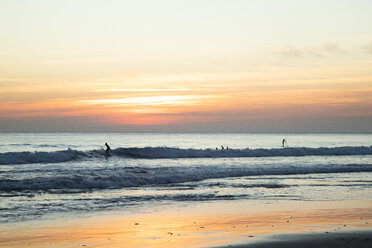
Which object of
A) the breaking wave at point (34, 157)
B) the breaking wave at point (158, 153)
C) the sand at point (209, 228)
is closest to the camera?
the sand at point (209, 228)

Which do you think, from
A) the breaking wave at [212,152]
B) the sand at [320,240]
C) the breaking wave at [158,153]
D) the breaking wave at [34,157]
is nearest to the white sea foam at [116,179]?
the sand at [320,240]

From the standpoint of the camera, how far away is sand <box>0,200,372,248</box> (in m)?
9.63

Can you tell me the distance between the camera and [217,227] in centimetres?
1130

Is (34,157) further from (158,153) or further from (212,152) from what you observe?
(212,152)

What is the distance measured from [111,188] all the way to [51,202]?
15.1 feet

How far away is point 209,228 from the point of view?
11148 millimetres

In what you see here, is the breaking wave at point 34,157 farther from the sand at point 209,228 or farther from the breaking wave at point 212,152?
the sand at point 209,228

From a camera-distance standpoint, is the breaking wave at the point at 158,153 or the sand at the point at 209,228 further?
the breaking wave at the point at 158,153

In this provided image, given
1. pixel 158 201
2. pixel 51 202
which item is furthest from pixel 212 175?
pixel 51 202

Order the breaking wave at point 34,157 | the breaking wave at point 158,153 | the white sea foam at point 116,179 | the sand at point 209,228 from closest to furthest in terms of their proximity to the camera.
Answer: the sand at point 209,228
the white sea foam at point 116,179
the breaking wave at point 34,157
the breaking wave at point 158,153

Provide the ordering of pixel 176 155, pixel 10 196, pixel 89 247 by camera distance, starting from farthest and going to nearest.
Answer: pixel 176 155 < pixel 10 196 < pixel 89 247

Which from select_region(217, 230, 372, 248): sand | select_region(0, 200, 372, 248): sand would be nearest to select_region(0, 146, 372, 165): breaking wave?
select_region(0, 200, 372, 248): sand

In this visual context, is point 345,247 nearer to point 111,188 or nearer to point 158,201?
point 158,201

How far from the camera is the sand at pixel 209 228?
9633 millimetres
